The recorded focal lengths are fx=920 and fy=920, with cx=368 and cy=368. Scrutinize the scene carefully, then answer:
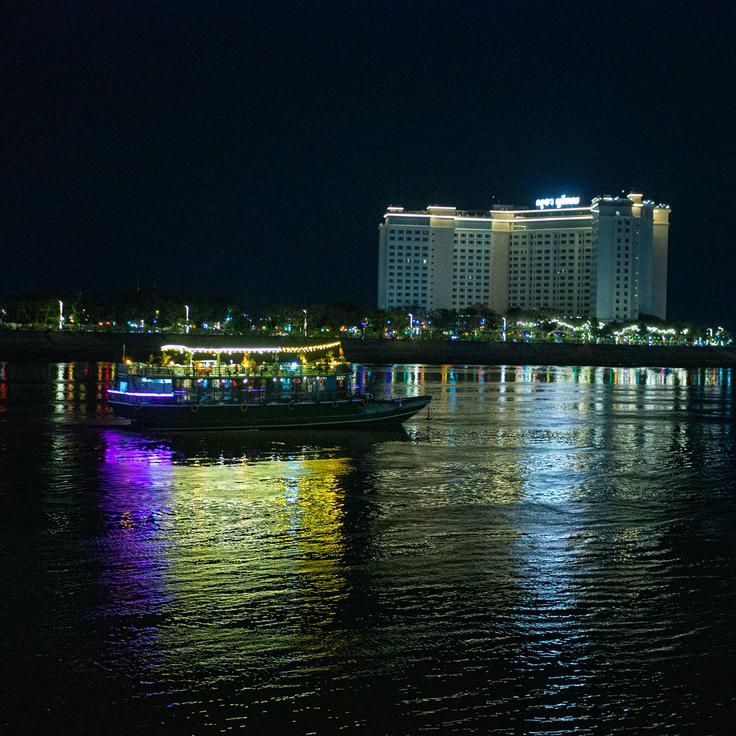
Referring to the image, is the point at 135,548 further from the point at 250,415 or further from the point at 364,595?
the point at 250,415

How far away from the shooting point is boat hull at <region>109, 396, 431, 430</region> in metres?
35.3

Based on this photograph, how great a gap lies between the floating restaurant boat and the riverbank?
6729cm

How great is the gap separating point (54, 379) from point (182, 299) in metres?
81.6

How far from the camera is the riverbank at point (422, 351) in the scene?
106875 mm

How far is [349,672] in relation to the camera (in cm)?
1057

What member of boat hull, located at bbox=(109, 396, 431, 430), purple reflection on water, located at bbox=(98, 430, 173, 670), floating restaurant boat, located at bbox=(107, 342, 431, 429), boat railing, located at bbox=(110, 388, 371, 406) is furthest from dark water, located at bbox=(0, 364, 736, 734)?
boat railing, located at bbox=(110, 388, 371, 406)

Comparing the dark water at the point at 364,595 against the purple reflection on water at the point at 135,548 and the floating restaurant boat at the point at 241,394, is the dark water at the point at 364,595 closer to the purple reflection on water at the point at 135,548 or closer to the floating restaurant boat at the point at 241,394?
the purple reflection on water at the point at 135,548

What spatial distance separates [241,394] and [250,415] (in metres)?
1.43

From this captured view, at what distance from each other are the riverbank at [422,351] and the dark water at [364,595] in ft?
267

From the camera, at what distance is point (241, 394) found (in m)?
36.7

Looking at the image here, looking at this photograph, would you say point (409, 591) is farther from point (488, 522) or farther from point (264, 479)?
point (264, 479)

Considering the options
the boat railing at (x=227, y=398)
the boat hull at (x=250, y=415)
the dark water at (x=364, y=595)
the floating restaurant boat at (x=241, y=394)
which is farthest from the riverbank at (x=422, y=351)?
the dark water at (x=364, y=595)

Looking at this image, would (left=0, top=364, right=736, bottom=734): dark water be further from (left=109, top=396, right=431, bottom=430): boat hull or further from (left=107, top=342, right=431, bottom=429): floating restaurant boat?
(left=107, top=342, right=431, bottom=429): floating restaurant boat

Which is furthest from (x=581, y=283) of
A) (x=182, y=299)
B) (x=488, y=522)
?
(x=488, y=522)
